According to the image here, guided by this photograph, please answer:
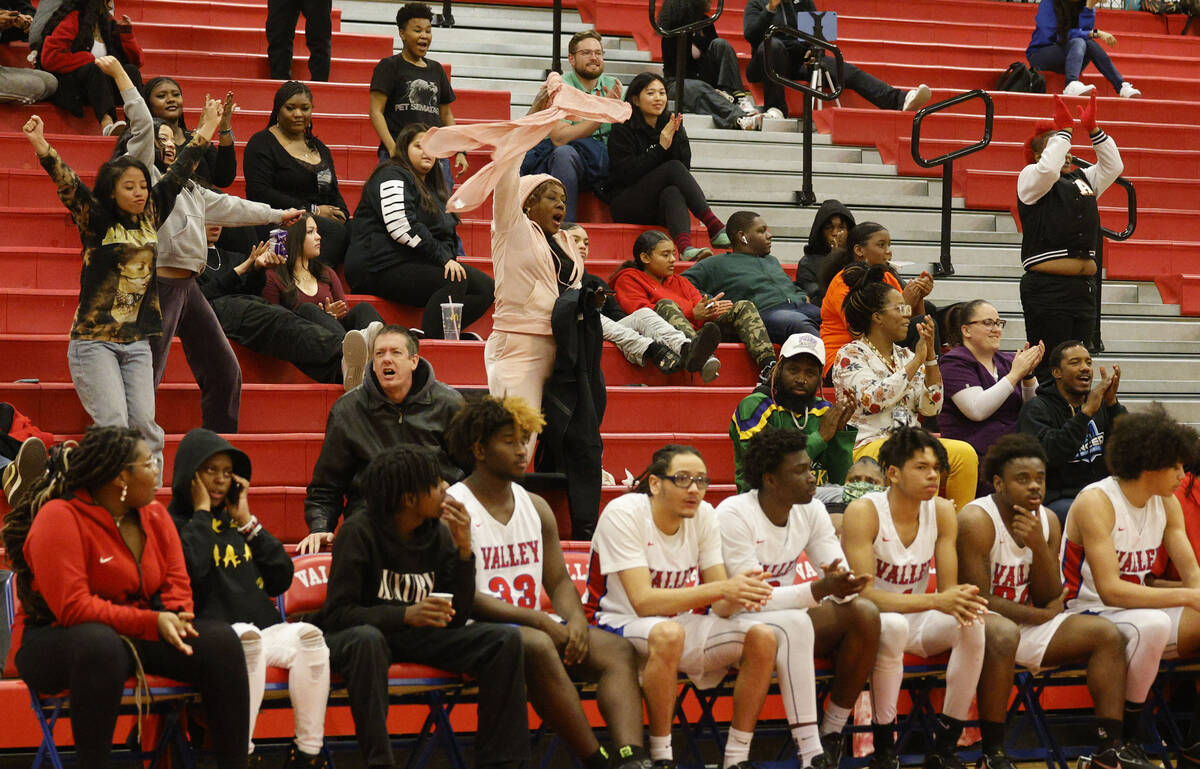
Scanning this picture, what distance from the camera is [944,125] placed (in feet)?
37.2

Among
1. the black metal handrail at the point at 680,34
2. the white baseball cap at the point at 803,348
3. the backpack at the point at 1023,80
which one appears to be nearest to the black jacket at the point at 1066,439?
the white baseball cap at the point at 803,348

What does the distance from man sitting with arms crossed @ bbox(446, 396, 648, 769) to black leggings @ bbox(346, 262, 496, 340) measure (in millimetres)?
2339

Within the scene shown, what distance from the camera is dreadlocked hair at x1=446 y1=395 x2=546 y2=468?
5.76 m

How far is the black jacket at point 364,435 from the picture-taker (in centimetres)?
629

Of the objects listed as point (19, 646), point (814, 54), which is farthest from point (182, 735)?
point (814, 54)

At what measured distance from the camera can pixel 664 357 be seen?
8.15m

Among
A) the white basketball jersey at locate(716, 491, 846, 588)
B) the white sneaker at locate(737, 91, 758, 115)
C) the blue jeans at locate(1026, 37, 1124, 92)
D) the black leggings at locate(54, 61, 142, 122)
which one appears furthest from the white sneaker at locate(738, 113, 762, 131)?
the white basketball jersey at locate(716, 491, 846, 588)

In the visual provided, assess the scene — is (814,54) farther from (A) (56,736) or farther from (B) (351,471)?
(A) (56,736)

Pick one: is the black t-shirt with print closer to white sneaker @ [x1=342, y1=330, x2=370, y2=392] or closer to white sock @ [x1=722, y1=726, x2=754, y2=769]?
white sneaker @ [x1=342, y1=330, x2=370, y2=392]

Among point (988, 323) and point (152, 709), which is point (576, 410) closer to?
point (988, 323)

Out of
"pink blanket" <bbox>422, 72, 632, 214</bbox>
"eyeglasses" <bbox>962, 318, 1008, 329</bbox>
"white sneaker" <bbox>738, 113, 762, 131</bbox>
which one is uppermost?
"white sneaker" <bbox>738, 113, 762, 131</bbox>

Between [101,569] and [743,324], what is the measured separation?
14.0 feet

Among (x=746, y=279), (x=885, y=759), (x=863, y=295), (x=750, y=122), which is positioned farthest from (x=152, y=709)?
(x=750, y=122)

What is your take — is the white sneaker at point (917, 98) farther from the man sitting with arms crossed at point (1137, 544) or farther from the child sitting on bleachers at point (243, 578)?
the child sitting on bleachers at point (243, 578)
